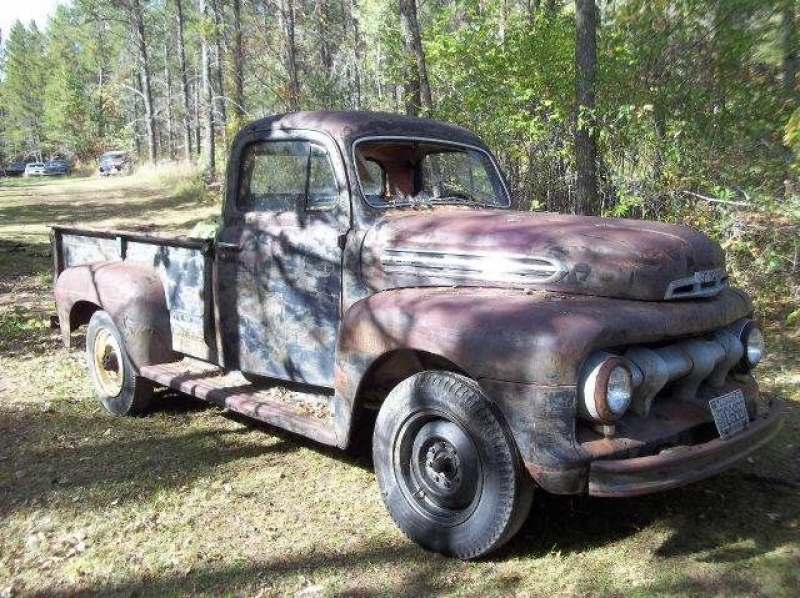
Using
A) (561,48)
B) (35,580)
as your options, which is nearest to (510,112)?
(561,48)

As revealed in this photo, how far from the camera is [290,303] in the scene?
4.23 metres

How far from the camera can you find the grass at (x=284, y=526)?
3.05 metres

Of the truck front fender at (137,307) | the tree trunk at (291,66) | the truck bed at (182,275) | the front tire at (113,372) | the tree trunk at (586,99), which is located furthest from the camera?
the tree trunk at (291,66)

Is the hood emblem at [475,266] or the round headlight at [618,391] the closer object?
the round headlight at [618,391]

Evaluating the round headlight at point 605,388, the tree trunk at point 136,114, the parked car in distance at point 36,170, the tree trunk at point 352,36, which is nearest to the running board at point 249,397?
the round headlight at point 605,388

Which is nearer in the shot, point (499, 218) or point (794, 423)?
point (499, 218)

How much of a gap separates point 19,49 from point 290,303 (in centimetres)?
6706

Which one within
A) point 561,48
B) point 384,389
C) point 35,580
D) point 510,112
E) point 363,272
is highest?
point 561,48

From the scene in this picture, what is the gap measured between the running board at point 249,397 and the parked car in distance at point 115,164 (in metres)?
40.5

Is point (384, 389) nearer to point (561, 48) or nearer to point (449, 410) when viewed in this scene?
point (449, 410)

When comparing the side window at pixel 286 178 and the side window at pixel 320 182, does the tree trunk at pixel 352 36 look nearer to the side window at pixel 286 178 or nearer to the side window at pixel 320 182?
the side window at pixel 286 178

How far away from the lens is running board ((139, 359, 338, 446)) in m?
3.92

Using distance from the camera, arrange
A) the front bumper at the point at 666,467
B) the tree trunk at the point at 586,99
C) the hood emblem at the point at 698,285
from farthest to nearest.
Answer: the tree trunk at the point at 586,99
the hood emblem at the point at 698,285
the front bumper at the point at 666,467

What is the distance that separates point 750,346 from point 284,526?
8.17 ft
